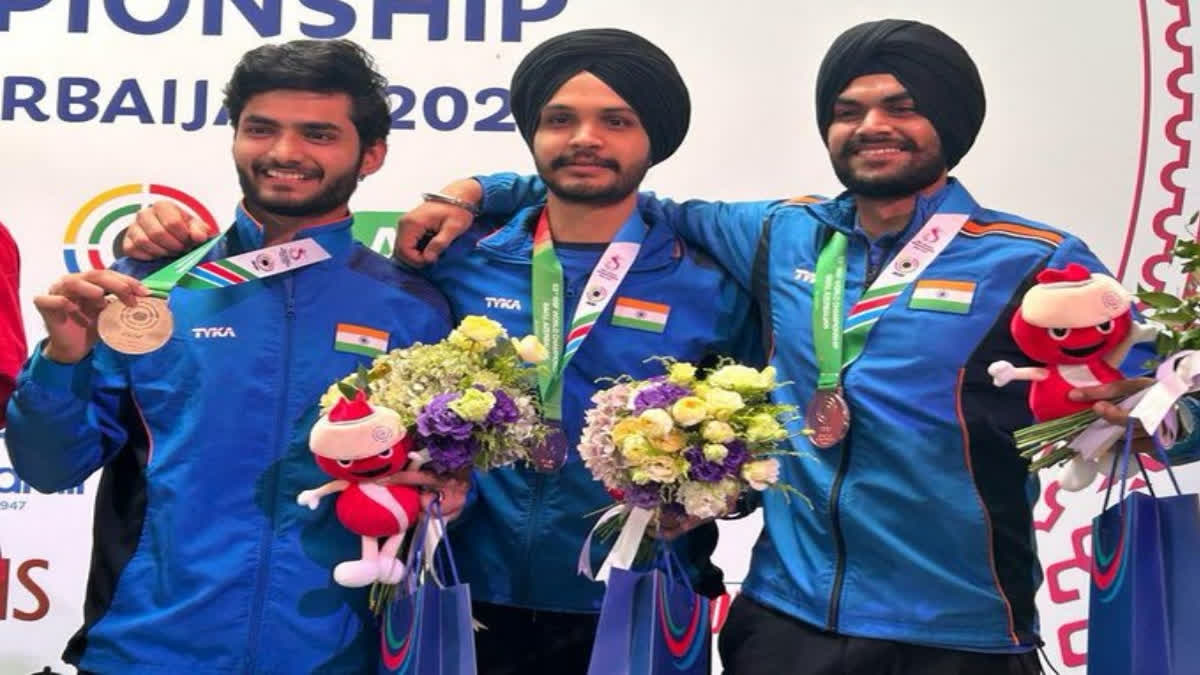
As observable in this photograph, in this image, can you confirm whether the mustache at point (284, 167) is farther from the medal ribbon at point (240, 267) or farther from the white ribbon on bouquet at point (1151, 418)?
the white ribbon on bouquet at point (1151, 418)

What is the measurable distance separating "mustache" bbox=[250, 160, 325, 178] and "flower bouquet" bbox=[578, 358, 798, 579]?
0.91 metres

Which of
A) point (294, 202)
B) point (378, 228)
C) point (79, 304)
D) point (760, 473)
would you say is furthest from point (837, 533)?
point (378, 228)

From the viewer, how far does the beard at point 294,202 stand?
342cm

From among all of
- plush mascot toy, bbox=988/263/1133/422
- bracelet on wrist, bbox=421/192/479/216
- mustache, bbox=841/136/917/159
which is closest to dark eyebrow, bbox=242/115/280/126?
bracelet on wrist, bbox=421/192/479/216

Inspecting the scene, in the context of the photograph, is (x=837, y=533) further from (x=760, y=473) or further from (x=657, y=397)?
(x=657, y=397)

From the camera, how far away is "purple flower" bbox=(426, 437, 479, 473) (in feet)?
10.1

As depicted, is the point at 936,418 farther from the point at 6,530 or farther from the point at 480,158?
the point at 6,530

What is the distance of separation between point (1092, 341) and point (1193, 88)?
78.2 inches

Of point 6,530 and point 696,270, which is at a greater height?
point 696,270

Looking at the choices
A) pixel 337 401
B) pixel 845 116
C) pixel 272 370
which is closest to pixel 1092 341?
pixel 845 116

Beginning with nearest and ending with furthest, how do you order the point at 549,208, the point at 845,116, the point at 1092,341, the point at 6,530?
the point at 1092,341, the point at 845,116, the point at 549,208, the point at 6,530

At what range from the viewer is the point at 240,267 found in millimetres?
3375

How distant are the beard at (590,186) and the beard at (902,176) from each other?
0.52 meters

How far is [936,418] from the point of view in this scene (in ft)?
10.5
